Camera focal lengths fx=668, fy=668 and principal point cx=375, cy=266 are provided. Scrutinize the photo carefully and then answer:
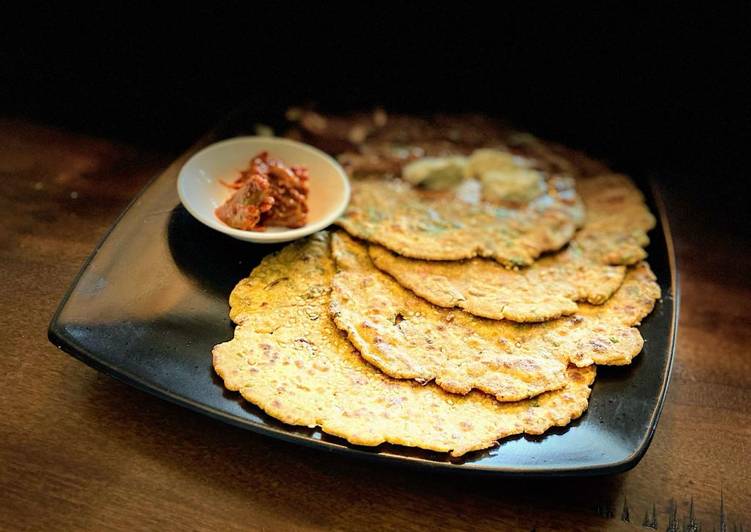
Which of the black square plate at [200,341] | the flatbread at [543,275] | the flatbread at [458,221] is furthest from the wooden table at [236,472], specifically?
the flatbread at [458,221]

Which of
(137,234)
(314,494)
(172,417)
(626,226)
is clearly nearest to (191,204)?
(137,234)

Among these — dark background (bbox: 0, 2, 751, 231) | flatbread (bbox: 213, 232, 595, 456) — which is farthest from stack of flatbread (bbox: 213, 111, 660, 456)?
dark background (bbox: 0, 2, 751, 231)

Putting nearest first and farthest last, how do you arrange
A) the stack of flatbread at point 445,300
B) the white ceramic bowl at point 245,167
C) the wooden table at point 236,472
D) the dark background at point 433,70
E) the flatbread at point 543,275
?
the wooden table at point 236,472 < the stack of flatbread at point 445,300 < the flatbread at point 543,275 < the white ceramic bowl at point 245,167 < the dark background at point 433,70

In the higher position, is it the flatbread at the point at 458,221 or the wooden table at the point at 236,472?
the flatbread at the point at 458,221

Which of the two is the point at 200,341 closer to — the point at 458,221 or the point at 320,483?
the point at 320,483

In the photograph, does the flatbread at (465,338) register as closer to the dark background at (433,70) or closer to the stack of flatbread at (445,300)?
the stack of flatbread at (445,300)

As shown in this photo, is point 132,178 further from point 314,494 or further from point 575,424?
point 575,424

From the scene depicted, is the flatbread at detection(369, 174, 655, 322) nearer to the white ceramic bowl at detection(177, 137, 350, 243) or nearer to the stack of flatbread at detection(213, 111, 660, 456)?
the stack of flatbread at detection(213, 111, 660, 456)

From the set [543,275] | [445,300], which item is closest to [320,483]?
[445,300]
